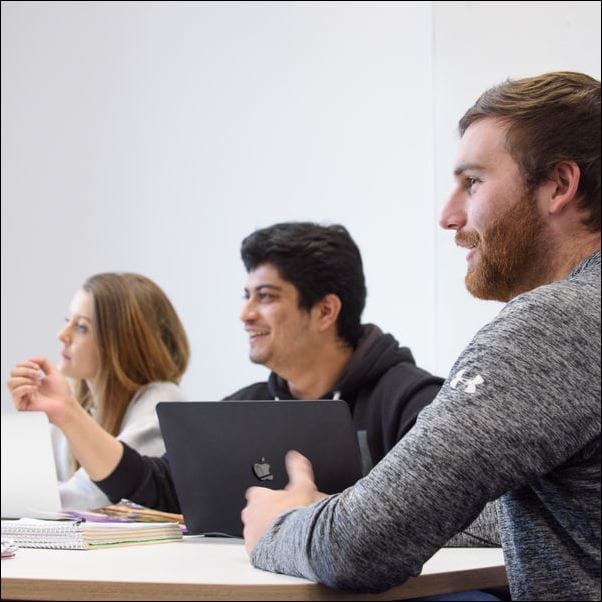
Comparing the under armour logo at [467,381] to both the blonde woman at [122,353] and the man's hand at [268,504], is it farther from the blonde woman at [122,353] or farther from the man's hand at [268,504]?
the blonde woman at [122,353]

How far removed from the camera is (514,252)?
1277mm

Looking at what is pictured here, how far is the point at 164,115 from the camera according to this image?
12.6 feet

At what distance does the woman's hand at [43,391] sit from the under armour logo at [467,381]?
1.44m

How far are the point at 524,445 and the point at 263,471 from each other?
61cm

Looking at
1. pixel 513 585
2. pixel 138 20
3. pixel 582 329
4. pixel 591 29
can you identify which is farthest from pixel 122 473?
pixel 138 20

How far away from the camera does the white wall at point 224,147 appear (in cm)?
332

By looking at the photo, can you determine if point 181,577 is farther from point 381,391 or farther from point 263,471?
point 381,391

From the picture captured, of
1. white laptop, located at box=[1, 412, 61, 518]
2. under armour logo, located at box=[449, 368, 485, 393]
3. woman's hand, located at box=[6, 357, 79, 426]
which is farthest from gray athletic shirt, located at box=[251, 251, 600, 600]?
woman's hand, located at box=[6, 357, 79, 426]

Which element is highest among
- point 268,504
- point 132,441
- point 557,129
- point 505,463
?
point 557,129

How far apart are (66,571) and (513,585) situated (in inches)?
19.7

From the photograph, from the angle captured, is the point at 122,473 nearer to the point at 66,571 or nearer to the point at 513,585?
the point at 66,571

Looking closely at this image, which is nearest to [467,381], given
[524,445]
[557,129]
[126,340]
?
[524,445]

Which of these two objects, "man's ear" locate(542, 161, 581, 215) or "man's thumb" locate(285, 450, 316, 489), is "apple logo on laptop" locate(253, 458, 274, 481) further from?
"man's ear" locate(542, 161, 581, 215)

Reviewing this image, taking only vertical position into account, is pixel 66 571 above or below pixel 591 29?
below
